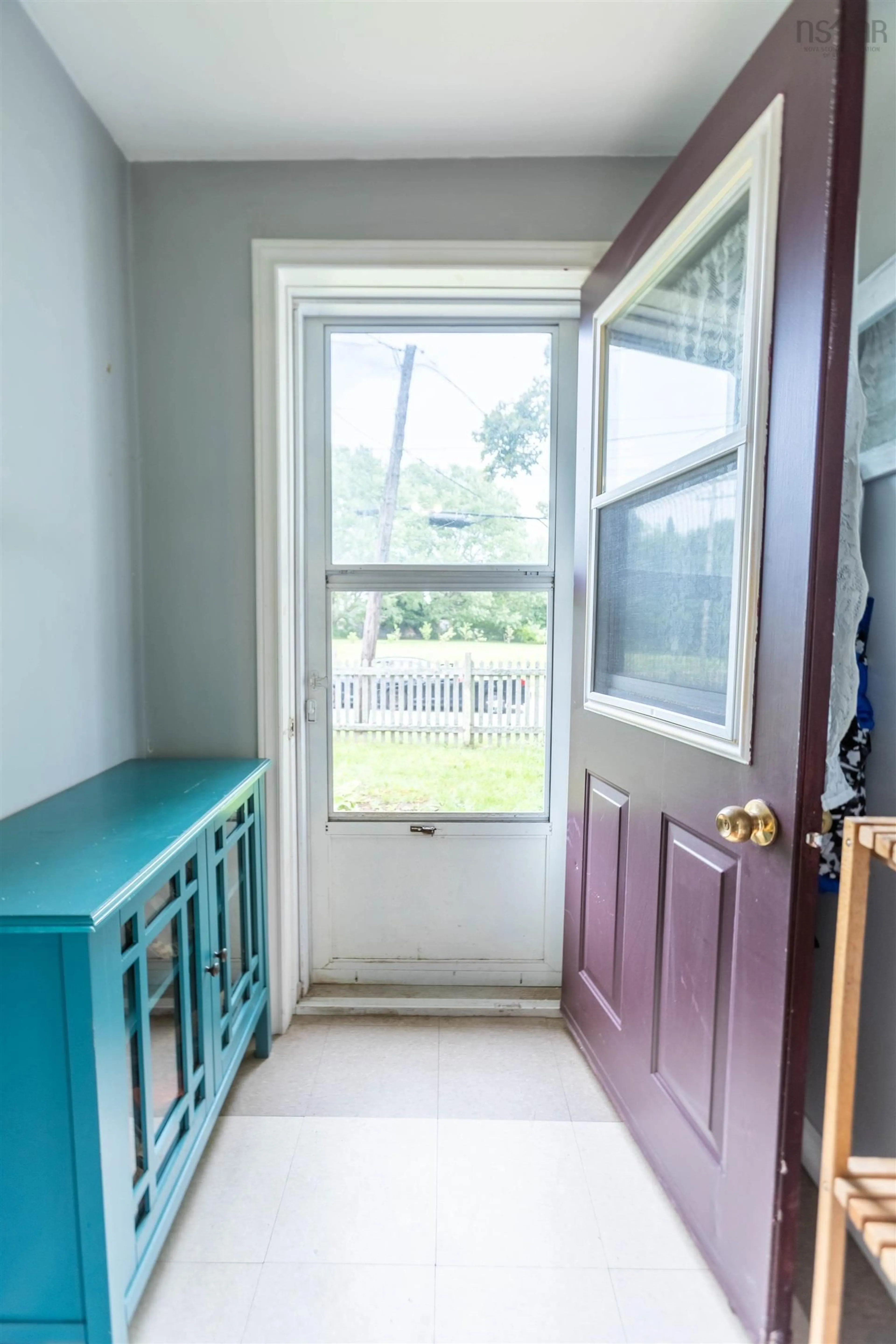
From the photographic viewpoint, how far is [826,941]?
4.33 feet

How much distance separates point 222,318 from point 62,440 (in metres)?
0.61

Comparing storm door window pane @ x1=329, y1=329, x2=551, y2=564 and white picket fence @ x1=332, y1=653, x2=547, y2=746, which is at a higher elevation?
storm door window pane @ x1=329, y1=329, x2=551, y2=564

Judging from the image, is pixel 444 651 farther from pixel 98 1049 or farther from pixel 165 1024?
pixel 98 1049

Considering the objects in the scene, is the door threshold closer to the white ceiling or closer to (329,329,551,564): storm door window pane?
(329,329,551,564): storm door window pane

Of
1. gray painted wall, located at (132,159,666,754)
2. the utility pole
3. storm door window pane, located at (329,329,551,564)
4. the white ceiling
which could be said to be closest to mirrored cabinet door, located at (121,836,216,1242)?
gray painted wall, located at (132,159,666,754)

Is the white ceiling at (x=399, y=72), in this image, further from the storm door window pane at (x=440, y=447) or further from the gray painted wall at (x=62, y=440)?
the storm door window pane at (x=440, y=447)

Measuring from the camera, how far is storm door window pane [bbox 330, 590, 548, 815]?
77.5 inches

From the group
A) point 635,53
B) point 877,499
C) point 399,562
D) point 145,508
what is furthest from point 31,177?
point 877,499

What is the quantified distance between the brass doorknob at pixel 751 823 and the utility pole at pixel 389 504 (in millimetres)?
1212

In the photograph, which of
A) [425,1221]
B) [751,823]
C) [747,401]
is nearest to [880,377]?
[747,401]

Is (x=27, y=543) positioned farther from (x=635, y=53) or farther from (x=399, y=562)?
(x=635, y=53)

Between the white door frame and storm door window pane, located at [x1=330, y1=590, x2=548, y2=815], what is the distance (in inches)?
6.8

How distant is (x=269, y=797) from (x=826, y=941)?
4.84 feet

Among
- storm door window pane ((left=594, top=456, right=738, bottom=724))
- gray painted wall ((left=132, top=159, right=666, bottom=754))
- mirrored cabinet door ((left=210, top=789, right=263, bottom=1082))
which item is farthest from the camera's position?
gray painted wall ((left=132, top=159, right=666, bottom=754))
